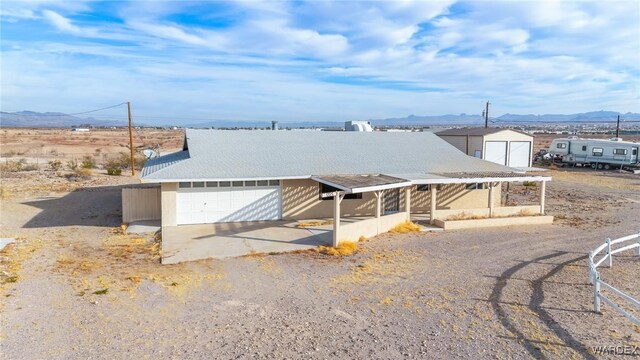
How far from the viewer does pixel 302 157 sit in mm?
22297

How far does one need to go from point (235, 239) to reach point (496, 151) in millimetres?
21173

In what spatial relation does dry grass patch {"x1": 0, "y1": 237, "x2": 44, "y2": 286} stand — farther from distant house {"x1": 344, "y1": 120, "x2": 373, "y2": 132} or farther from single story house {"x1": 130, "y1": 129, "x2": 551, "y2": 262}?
distant house {"x1": 344, "y1": 120, "x2": 373, "y2": 132}

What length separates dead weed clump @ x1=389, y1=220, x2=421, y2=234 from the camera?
19016 millimetres

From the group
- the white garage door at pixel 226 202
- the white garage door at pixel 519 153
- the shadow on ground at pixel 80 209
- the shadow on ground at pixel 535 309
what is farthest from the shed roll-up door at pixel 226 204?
the white garage door at pixel 519 153

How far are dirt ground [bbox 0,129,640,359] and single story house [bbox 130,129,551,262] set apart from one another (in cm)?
211

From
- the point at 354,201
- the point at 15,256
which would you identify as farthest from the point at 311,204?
the point at 15,256

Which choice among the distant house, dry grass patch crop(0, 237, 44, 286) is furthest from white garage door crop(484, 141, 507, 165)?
dry grass patch crop(0, 237, 44, 286)

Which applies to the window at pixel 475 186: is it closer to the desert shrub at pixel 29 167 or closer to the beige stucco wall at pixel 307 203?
the beige stucco wall at pixel 307 203

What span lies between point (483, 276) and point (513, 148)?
21.0m

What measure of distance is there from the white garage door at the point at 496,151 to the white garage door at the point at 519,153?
0.59 m

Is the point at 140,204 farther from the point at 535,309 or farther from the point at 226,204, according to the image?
the point at 535,309

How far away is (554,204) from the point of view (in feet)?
88.2

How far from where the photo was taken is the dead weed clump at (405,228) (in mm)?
19016

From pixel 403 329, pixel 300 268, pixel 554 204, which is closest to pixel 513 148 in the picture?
pixel 554 204
